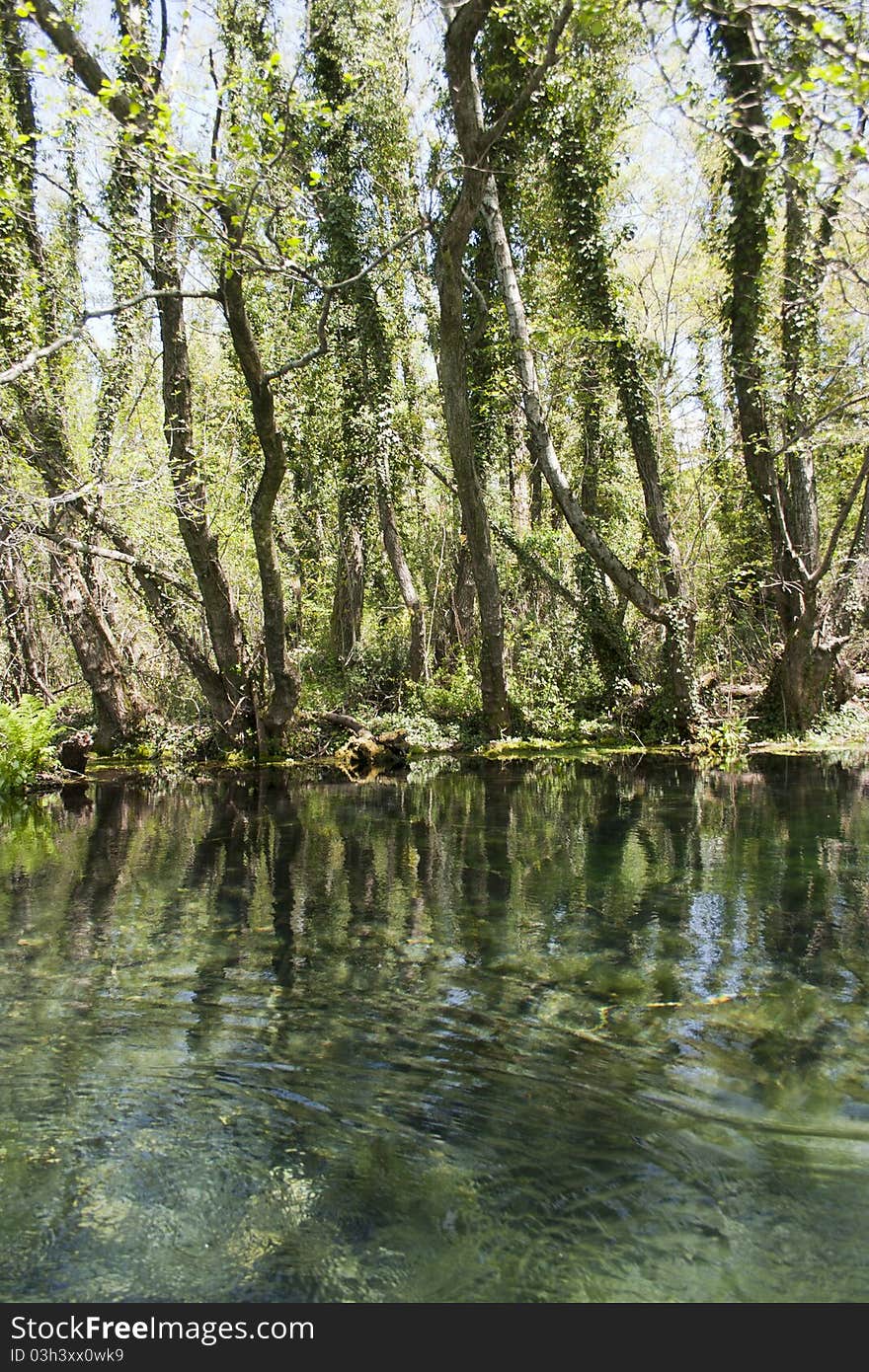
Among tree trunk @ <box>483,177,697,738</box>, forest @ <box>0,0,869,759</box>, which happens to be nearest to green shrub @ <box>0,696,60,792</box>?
forest @ <box>0,0,869,759</box>

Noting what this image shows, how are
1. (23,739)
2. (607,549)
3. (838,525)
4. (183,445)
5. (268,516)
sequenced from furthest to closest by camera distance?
(607,549), (838,525), (268,516), (183,445), (23,739)

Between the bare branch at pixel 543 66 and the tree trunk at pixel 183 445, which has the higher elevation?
the bare branch at pixel 543 66

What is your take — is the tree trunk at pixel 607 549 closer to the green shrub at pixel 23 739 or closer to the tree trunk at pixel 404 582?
the tree trunk at pixel 404 582

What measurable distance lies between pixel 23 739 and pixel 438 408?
11.6m

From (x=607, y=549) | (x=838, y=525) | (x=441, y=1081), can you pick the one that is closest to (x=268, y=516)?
(x=607, y=549)

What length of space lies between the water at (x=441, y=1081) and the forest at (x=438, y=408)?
23.6ft

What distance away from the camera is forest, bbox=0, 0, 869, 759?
14555 millimetres

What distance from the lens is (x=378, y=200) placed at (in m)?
20.1

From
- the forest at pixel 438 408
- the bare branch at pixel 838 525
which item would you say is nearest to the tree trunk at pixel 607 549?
the forest at pixel 438 408

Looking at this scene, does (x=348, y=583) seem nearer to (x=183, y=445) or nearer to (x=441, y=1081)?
(x=183, y=445)

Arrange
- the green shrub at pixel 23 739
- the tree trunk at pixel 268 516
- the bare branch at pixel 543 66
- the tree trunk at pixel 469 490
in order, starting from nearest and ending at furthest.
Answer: the bare branch at pixel 543 66 < the tree trunk at pixel 268 516 < the green shrub at pixel 23 739 < the tree trunk at pixel 469 490

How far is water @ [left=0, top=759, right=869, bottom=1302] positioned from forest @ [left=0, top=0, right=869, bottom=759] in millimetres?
7198

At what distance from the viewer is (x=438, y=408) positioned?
70.8 ft

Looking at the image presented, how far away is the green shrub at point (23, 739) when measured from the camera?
47.6ft
